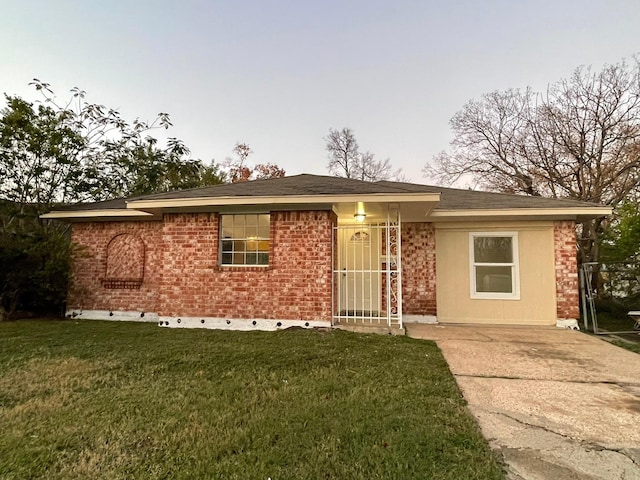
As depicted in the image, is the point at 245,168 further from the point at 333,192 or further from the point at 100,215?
the point at 333,192

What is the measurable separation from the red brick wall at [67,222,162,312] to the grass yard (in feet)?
10.7

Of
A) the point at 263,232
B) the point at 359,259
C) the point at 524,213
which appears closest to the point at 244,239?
the point at 263,232

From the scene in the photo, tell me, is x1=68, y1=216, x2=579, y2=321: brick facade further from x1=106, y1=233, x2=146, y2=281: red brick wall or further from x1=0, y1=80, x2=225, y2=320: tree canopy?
x1=0, y1=80, x2=225, y2=320: tree canopy

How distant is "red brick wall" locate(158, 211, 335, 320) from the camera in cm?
700

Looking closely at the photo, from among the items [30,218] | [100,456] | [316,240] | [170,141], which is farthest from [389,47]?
[100,456]

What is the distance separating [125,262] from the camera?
29.2 ft

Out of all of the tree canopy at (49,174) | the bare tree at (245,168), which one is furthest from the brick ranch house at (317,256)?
the bare tree at (245,168)

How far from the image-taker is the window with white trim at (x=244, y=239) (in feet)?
24.5

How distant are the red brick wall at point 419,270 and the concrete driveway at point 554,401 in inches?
76.0

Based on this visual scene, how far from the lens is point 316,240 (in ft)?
23.1

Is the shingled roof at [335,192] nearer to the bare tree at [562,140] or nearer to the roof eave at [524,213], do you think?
the roof eave at [524,213]

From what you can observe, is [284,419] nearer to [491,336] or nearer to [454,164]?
[491,336]

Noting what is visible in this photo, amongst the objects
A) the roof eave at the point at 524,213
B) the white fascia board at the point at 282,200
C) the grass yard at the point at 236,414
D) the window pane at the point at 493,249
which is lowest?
the grass yard at the point at 236,414

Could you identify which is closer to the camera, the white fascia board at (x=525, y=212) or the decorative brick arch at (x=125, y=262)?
the white fascia board at (x=525, y=212)
